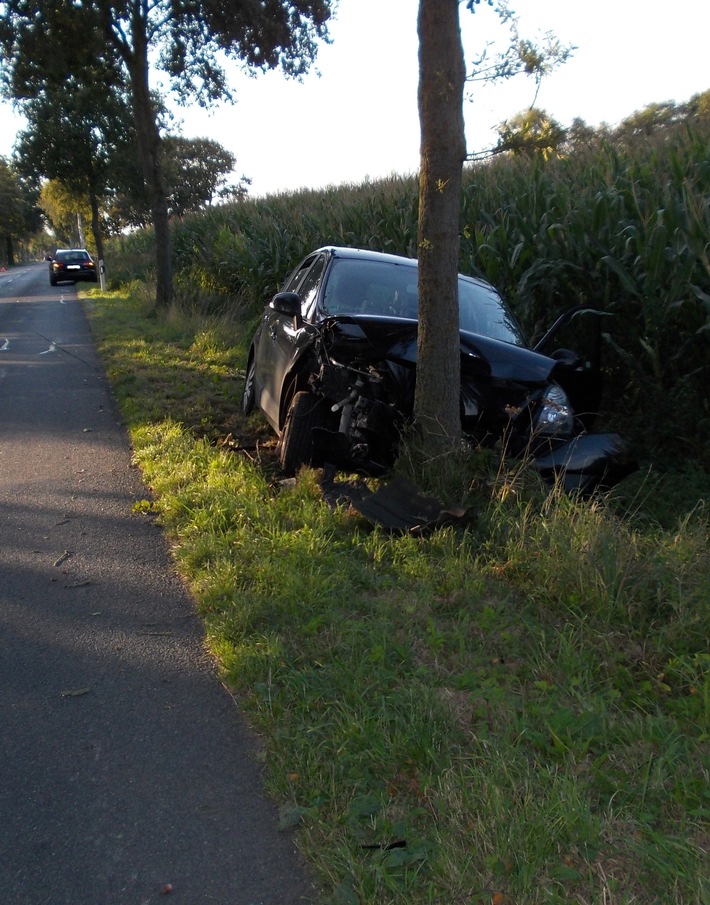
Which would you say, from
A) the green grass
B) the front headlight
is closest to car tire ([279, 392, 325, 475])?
the green grass

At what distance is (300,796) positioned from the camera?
305 centimetres

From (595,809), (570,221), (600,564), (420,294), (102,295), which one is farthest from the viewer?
(102,295)

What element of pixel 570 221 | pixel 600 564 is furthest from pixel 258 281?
pixel 600 564

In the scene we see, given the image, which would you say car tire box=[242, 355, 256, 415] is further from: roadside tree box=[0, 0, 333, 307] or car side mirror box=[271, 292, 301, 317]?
roadside tree box=[0, 0, 333, 307]

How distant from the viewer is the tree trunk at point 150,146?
17375 millimetres

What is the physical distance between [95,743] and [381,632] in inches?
53.8

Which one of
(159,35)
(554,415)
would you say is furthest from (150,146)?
(554,415)

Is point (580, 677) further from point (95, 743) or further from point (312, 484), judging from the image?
point (312, 484)

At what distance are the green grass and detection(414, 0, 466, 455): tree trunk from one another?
1.53ft

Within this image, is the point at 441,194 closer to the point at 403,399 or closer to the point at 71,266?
the point at 403,399

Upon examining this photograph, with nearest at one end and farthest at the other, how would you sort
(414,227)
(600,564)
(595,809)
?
(595,809) < (600,564) < (414,227)

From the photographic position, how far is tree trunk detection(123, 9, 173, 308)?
1738 centimetres

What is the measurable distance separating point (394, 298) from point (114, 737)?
461 centimetres

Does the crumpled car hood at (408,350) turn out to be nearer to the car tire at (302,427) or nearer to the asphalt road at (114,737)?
the car tire at (302,427)
